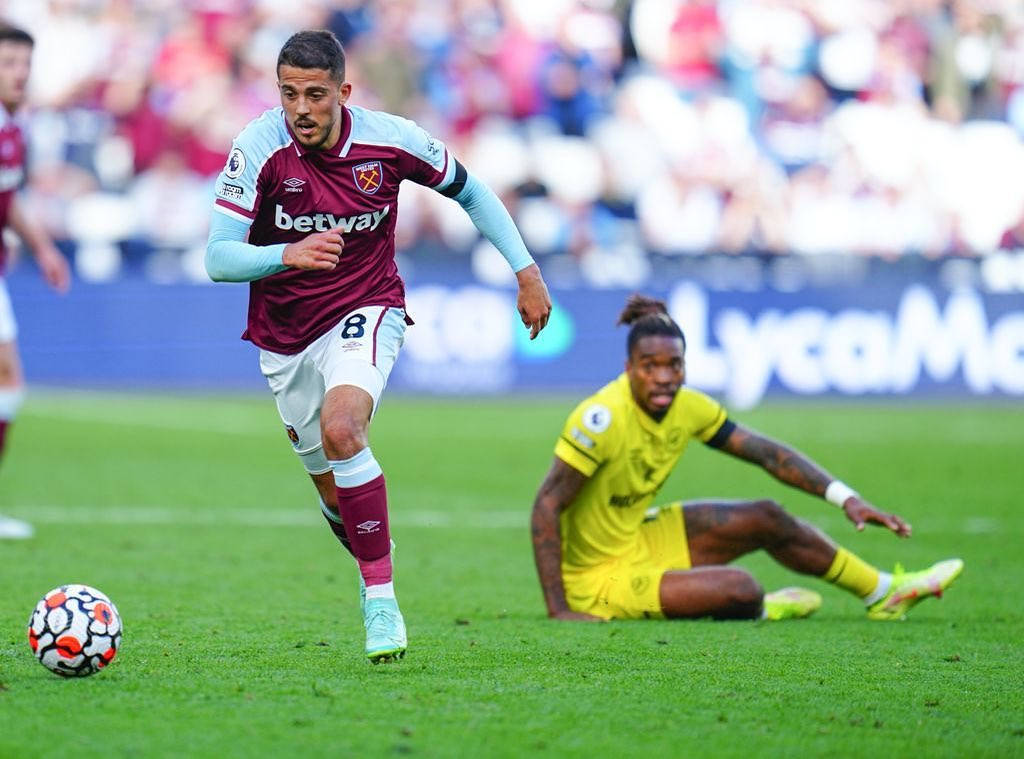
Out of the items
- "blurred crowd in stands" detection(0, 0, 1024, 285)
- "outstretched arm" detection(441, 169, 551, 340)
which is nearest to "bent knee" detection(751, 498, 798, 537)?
"outstretched arm" detection(441, 169, 551, 340)

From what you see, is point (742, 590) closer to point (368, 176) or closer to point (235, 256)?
point (368, 176)

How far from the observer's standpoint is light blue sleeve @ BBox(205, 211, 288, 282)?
Result: 551 centimetres

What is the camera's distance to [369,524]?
18.5 feet

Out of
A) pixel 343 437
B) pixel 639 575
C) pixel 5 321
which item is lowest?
pixel 639 575

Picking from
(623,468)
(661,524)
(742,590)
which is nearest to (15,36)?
(623,468)

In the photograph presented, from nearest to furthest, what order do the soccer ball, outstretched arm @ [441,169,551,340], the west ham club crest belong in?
the soccer ball
the west ham club crest
outstretched arm @ [441,169,551,340]

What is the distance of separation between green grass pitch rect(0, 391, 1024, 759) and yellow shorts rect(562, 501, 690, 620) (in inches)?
6.5

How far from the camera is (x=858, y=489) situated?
41.0ft

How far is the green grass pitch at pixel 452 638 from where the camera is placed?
4.46 metres

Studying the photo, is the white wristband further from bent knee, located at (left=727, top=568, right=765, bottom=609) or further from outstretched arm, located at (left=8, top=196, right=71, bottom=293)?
outstretched arm, located at (left=8, top=196, right=71, bottom=293)

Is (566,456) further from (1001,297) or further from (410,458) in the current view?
(1001,297)

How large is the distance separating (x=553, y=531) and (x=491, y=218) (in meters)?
1.43

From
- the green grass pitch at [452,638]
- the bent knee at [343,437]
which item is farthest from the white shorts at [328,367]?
the green grass pitch at [452,638]

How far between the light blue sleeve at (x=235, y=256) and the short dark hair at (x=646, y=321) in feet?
6.21
